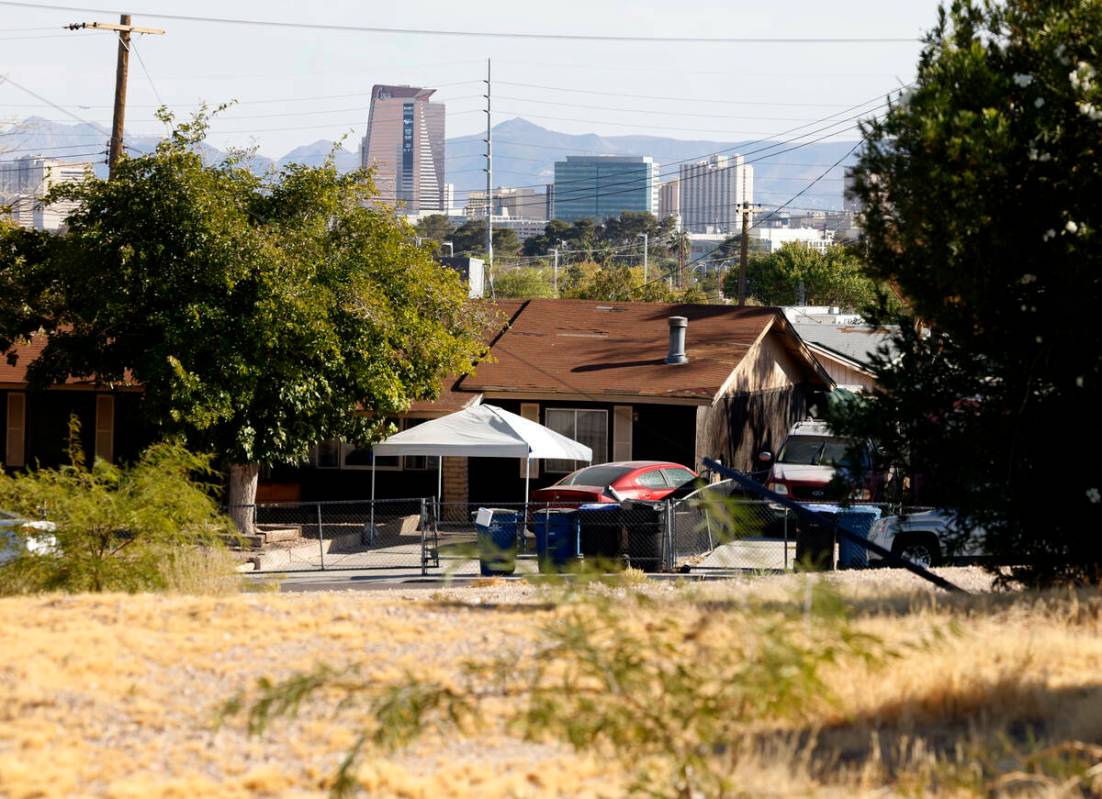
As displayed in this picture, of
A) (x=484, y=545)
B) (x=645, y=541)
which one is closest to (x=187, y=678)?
(x=484, y=545)

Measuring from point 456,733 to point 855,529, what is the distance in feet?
47.4

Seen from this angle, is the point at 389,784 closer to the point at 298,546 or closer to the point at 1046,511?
the point at 1046,511

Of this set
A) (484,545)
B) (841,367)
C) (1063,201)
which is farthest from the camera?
(841,367)

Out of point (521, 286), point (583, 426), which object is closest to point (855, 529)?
point (583, 426)

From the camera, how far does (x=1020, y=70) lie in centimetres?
1322

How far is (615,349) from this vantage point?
1345 inches

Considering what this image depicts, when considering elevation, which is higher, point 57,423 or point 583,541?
point 57,423

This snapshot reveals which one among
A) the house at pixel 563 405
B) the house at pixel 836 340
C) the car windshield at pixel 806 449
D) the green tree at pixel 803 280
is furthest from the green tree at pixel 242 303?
the green tree at pixel 803 280

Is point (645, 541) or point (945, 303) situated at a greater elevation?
point (945, 303)

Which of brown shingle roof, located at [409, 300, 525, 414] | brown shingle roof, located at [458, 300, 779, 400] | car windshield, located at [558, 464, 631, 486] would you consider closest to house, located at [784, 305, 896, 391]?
brown shingle roof, located at [458, 300, 779, 400]

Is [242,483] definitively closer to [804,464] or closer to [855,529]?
[804,464]

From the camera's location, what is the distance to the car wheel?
67.2 feet

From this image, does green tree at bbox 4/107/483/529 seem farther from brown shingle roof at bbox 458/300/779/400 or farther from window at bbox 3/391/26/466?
window at bbox 3/391/26/466

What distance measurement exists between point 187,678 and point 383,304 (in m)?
17.1
